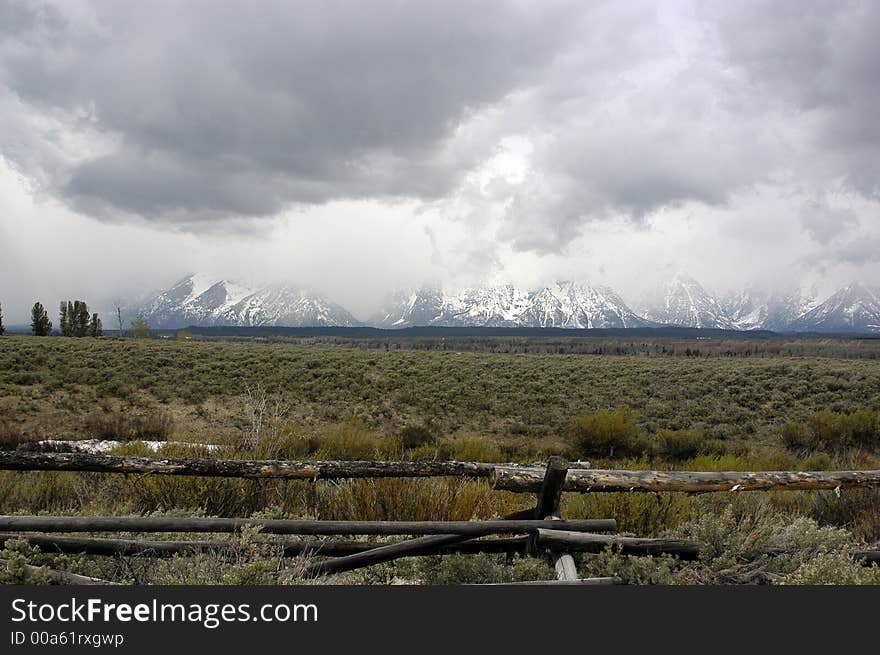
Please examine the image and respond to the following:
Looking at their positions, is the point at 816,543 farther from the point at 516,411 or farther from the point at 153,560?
the point at 516,411

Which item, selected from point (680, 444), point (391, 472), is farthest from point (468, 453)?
point (391, 472)

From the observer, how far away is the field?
3.75 m

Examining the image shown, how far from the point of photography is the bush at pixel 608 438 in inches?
713

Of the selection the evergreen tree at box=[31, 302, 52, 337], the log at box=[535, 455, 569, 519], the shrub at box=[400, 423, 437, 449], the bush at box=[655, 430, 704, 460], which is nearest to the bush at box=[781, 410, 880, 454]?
the bush at box=[655, 430, 704, 460]

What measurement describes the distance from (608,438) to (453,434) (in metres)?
5.91

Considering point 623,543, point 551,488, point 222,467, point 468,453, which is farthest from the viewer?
point 468,453

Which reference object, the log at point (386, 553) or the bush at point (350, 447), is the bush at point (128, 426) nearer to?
the bush at point (350, 447)

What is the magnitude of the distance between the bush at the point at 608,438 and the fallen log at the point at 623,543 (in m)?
14.8

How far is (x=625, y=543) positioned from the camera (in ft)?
12.3

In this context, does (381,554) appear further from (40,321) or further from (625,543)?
(40,321)

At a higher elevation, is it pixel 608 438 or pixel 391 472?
pixel 391 472

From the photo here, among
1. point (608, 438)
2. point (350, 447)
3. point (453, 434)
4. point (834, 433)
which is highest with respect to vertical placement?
point (350, 447)

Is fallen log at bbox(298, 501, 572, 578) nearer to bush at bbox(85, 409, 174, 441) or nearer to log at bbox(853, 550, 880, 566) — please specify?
log at bbox(853, 550, 880, 566)

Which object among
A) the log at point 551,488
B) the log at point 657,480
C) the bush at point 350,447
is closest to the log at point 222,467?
the log at point 657,480
